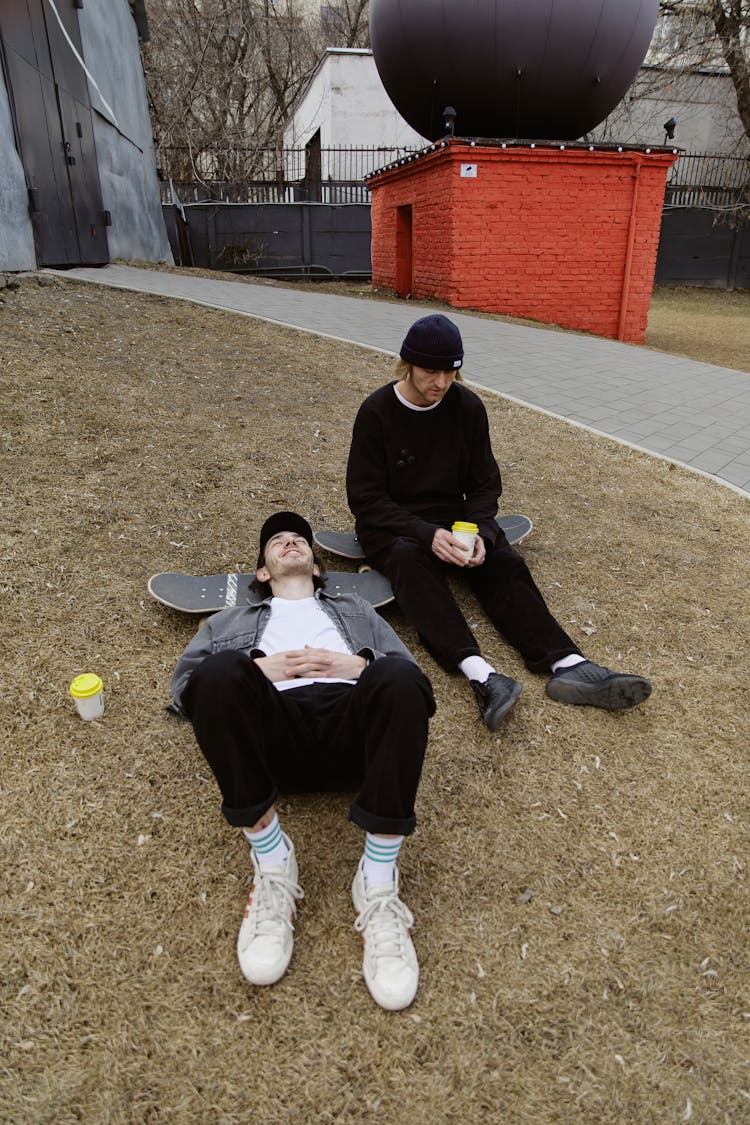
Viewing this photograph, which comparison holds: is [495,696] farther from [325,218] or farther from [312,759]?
[325,218]

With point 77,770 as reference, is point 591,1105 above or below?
below

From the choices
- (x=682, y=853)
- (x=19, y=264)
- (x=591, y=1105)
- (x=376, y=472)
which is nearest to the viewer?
(x=591, y=1105)

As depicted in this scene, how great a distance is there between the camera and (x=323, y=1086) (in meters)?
1.72

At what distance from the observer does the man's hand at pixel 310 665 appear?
7.54 feet

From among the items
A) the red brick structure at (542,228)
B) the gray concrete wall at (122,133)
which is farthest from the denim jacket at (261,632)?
the gray concrete wall at (122,133)

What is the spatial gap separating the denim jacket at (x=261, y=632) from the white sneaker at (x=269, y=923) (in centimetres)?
65

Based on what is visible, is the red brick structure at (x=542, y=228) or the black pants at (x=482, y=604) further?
the red brick structure at (x=542, y=228)

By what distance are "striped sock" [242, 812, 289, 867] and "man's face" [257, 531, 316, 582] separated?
3.20ft

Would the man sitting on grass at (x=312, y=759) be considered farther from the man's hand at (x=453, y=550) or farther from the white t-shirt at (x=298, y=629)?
the man's hand at (x=453, y=550)

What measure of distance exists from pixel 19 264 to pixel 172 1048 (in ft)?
29.7

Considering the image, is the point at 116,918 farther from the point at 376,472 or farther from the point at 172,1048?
the point at 376,472

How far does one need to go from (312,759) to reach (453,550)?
127cm

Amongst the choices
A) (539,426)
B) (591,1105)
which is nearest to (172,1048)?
(591,1105)

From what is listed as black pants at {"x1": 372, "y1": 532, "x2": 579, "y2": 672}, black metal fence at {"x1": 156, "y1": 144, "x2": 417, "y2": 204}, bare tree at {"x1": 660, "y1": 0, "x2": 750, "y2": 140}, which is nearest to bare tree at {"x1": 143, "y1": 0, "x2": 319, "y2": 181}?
black metal fence at {"x1": 156, "y1": 144, "x2": 417, "y2": 204}
